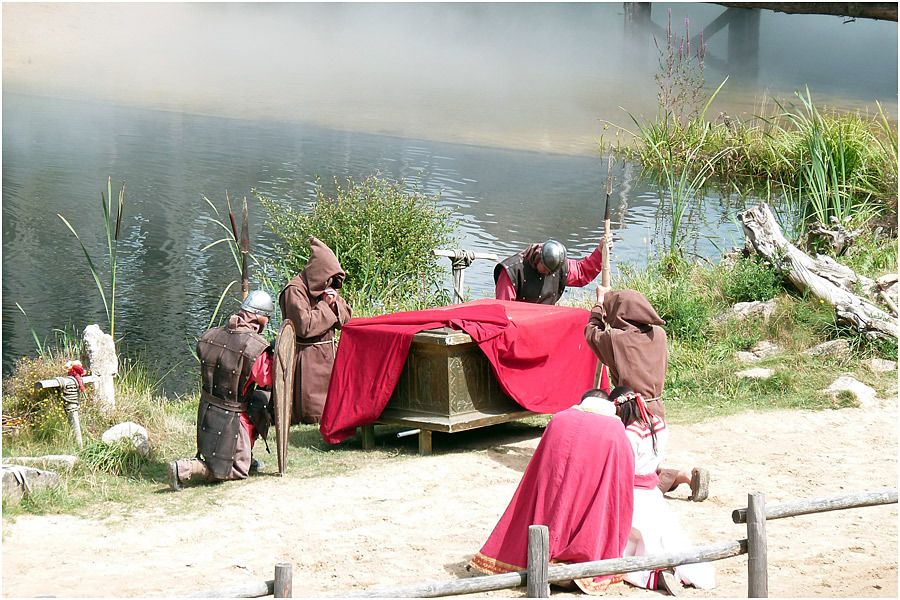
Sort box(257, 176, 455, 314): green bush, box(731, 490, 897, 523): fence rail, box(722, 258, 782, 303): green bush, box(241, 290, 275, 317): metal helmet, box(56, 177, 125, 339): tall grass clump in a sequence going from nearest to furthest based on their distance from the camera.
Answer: box(731, 490, 897, 523): fence rail < box(241, 290, 275, 317): metal helmet < box(56, 177, 125, 339): tall grass clump < box(722, 258, 782, 303): green bush < box(257, 176, 455, 314): green bush

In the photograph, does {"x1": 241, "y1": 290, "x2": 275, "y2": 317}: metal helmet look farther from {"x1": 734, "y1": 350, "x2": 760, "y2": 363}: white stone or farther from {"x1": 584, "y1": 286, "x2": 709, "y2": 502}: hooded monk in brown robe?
{"x1": 734, "y1": 350, "x2": 760, "y2": 363}: white stone

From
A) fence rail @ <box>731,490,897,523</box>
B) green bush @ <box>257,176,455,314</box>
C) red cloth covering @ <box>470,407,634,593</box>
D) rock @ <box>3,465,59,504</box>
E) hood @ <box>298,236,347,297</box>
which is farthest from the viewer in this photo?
green bush @ <box>257,176,455,314</box>

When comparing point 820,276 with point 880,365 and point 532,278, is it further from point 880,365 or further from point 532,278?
point 532,278

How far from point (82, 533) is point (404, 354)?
2327 millimetres

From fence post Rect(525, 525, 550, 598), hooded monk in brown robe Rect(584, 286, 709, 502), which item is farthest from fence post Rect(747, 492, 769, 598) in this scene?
hooded monk in brown robe Rect(584, 286, 709, 502)

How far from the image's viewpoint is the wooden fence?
14.9 ft

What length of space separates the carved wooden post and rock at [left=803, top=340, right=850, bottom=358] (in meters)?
5.62

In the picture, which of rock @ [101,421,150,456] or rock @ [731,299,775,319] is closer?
rock @ [101,421,150,456]

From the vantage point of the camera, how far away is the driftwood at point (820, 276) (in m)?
10.1

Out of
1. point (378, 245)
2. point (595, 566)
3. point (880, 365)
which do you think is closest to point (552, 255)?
point (378, 245)

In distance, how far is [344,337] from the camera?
8.09 metres

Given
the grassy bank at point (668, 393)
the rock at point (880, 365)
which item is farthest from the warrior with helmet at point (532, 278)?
the rock at point (880, 365)

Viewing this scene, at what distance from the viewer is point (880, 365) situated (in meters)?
9.77

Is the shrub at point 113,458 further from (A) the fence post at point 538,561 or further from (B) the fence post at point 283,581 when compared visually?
(A) the fence post at point 538,561
